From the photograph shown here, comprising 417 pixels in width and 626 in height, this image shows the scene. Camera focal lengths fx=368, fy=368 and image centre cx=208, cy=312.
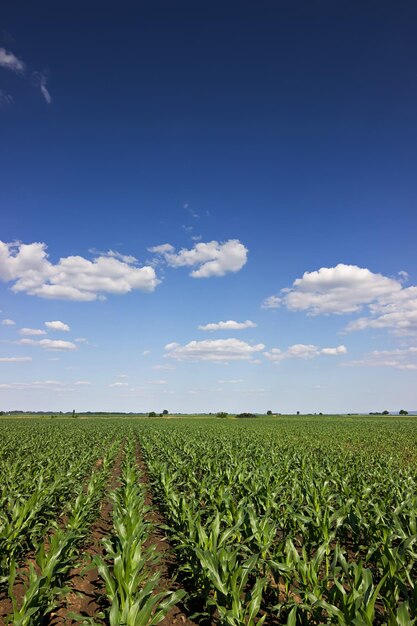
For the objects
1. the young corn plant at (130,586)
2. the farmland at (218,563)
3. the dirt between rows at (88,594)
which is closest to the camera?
the young corn plant at (130,586)

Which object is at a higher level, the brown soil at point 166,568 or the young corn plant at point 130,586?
the young corn plant at point 130,586

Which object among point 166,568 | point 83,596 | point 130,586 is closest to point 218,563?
point 130,586

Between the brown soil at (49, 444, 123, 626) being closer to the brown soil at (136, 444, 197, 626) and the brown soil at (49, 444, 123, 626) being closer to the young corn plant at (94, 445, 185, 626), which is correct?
the young corn plant at (94, 445, 185, 626)

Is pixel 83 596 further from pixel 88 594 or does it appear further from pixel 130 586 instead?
pixel 130 586

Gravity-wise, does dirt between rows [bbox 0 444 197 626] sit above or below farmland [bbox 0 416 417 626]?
below

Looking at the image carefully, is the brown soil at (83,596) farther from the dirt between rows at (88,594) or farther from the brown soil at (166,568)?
the brown soil at (166,568)

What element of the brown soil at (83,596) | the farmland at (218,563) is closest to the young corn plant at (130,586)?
the farmland at (218,563)

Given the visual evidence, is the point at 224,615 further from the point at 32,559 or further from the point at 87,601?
the point at 32,559

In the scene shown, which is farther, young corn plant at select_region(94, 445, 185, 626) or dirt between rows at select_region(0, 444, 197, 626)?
dirt between rows at select_region(0, 444, 197, 626)

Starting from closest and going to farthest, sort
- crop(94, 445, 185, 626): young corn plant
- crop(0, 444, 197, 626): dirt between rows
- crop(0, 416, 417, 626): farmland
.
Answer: crop(94, 445, 185, 626): young corn plant
crop(0, 416, 417, 626): farmland
crop(0, 444, 197, 626): dirt between rows

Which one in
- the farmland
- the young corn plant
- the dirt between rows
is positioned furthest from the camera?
the dirt between rows

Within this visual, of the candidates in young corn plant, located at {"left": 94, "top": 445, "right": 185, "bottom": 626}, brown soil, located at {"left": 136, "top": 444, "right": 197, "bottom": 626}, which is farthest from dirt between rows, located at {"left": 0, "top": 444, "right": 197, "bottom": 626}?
young corn plant, located at {"left": 94, "top": 445, "right": 185, "bottom": 626}

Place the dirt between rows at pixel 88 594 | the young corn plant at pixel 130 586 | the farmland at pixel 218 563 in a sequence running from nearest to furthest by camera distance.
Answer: the young corn plant at pixel 130 586, the farmland at pixel 218 563, the dirt between rows at pixel 88 594

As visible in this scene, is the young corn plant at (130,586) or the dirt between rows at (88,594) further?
the dirt between rows at (88,594)
